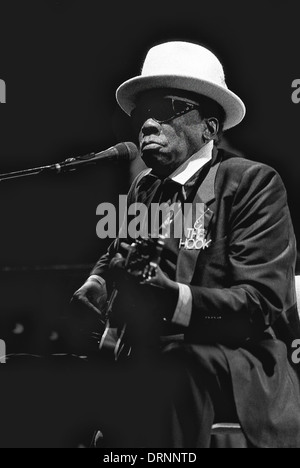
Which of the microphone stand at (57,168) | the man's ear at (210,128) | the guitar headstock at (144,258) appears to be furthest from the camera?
the man's ear at (210,128)

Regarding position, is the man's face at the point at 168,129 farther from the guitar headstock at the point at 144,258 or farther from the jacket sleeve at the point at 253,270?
the guitar headstock at the point at 144,258

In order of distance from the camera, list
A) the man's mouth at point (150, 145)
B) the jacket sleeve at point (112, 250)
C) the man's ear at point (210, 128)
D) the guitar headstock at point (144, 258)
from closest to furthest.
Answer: the guitar headstock at point (144, 258) → the man's mouth at point (150, 145) → the man's ear at point (210, 128) → the jacket sleeve at point (112, 250)

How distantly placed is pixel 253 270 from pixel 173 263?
1.03ft

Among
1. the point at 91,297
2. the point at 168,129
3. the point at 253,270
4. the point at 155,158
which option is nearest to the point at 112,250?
the point at 91,297

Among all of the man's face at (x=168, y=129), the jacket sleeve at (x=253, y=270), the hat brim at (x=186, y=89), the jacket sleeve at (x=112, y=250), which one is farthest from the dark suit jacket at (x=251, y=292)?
the jacket sleeve at (x=112, y=250)

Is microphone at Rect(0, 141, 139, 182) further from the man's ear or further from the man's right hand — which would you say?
the man's right hand

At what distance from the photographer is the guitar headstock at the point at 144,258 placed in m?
2.17

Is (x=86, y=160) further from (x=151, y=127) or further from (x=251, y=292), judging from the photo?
(x=251, y=292)

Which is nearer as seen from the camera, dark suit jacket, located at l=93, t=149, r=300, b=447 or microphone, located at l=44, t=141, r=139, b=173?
dark suit jacket, located at l=93, t=149, r=300, b=447

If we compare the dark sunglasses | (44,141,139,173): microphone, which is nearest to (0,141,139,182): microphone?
(44,141,139,173): microphone

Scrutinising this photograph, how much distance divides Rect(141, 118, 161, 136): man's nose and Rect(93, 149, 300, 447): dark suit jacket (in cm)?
26

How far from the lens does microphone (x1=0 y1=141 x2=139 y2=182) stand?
2.36 m

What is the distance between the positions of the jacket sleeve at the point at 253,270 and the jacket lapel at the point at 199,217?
92mm

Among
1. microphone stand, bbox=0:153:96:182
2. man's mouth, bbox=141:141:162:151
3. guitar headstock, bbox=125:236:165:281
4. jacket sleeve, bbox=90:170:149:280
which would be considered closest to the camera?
guitar headstock, bbox=125:236:165:281
